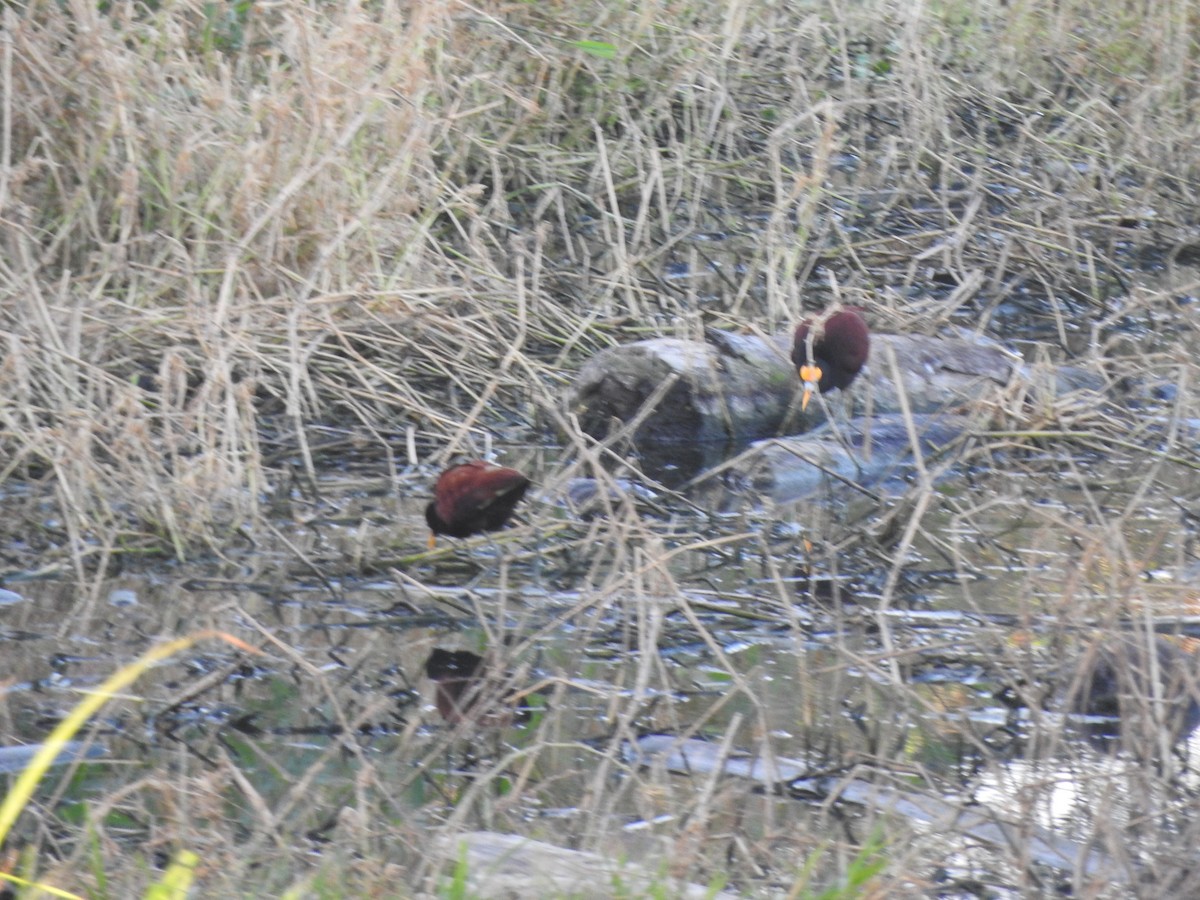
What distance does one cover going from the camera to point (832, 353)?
5.91m

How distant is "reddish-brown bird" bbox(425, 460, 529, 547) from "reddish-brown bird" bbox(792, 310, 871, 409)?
5.37 ft

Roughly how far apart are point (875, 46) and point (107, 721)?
6.64 m

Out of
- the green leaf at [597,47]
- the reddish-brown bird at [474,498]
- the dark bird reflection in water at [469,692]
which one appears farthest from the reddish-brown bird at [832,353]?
the dark bird reflection in water at [469,692]

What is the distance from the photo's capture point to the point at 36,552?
15.4 ft

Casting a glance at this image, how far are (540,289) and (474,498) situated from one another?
253cm

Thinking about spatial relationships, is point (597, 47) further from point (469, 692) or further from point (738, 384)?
point (469, 692)

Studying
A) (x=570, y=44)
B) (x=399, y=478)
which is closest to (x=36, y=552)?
(x=399, y=478)

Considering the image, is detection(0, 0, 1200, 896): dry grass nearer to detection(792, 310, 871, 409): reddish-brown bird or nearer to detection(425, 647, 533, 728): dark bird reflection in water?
detection(425, 647, 533, 728): dark bird reflection in water

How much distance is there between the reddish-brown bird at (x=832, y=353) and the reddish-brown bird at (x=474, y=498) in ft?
5.37

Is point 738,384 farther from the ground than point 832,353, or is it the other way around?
point 832,353

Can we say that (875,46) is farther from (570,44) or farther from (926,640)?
(926,640)

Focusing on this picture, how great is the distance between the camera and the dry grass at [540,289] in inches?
131

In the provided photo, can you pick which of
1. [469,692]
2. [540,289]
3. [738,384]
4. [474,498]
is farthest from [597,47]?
[469,692]

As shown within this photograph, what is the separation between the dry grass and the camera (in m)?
3.32
